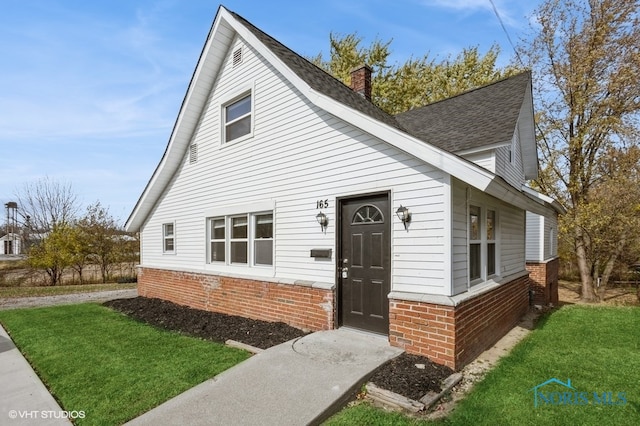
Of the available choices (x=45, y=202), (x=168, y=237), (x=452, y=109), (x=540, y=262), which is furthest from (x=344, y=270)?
(x=45, y=202)

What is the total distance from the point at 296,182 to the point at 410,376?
408 cm

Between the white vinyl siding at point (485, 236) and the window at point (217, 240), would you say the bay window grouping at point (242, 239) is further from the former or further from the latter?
the white vinyl siding at point (485, 236)

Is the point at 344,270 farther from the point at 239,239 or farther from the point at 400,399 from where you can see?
the point at 239,239

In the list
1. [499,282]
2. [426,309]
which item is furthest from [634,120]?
[426,309]

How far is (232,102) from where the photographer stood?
8.67 m

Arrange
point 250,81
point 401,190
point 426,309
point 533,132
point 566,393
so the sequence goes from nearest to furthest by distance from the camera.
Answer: point 566,393 < point 426,309 < point 401,190 < point 250,81 < point 533,132

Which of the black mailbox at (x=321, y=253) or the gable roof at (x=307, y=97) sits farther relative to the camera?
the black mailbox at (x=321, y=253)

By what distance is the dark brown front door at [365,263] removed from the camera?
17.6ft

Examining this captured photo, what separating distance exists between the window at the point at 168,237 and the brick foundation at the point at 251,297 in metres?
0.77

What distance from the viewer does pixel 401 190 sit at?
511cm

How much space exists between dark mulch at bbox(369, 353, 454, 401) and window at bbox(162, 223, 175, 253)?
333 inches

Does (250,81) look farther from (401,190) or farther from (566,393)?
(566,393)

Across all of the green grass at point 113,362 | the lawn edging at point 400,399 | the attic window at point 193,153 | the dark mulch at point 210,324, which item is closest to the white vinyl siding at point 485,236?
the lawn edging at point 400,399

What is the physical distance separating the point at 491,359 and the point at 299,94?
6032 millimetres
